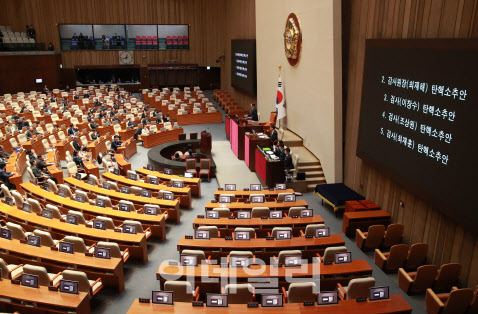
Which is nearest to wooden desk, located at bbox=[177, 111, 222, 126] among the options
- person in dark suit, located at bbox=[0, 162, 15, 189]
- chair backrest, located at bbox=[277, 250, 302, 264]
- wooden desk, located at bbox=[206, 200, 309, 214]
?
person in dark suit, located at bbox=[0, 162, 15, 189]

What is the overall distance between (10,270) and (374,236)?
23.8ft

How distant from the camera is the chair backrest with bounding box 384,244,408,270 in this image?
320 inches

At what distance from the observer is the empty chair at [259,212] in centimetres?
957

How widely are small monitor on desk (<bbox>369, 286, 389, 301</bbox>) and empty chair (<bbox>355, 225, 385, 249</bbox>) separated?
3.01 meters

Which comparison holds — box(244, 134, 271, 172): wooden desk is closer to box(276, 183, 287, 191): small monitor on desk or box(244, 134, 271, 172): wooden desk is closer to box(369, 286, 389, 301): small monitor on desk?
box(276, 183, 287, 191): small monitor on desk

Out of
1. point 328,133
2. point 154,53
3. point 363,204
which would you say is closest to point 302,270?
point 363,204

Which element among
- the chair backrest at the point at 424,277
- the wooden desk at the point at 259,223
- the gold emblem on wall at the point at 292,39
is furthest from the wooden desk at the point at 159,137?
the chair backrest at the point at 424,277

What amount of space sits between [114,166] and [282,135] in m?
6.25

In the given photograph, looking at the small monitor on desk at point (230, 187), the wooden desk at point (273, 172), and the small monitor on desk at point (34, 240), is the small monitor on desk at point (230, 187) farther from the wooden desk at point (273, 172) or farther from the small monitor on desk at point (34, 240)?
the small monitor on desk at point (34, 240)

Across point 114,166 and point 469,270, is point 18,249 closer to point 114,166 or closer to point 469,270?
point 114,166

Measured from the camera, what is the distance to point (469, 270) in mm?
7363

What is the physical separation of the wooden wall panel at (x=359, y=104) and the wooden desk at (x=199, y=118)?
12.0 metres

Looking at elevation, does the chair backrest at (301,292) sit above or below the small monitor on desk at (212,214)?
above

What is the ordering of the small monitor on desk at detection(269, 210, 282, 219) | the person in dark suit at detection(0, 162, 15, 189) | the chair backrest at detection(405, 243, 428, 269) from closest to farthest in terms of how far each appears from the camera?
the chair backrest at detection(405, 243, 428, 269) → the small monitor on desk at detection(269, 210, 282, 219) → the person in dark suit at detection(0, 162, 15, 189)
